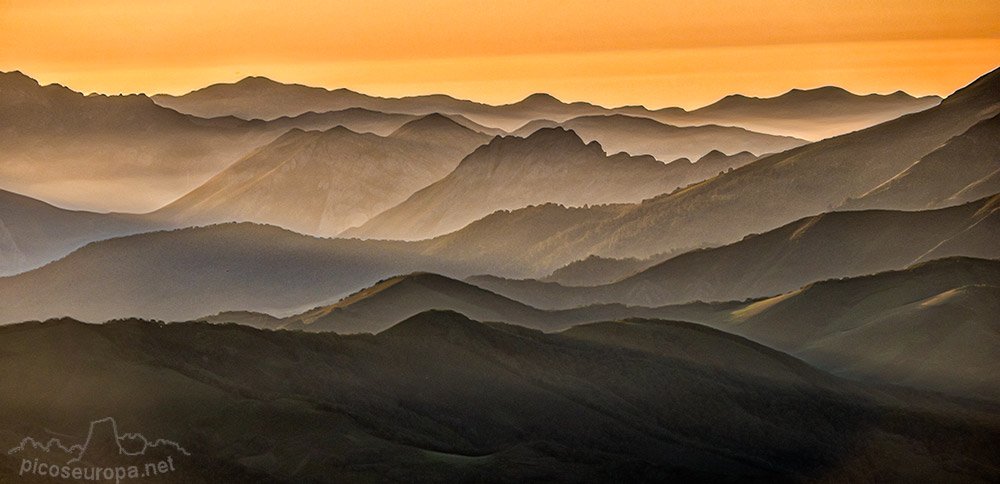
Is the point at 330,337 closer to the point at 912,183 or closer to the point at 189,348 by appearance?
the point at 189,348

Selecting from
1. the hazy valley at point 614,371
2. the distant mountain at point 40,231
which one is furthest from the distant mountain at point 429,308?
the distant mountain at point 40,231

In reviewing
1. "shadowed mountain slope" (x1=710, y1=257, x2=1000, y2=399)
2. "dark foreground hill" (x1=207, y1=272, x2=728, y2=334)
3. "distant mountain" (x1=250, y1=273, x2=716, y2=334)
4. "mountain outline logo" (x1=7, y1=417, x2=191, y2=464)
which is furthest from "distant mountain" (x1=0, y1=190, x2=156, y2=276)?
"mountain outline logo" (x1=7, y1=417, x2=191, y2=464)

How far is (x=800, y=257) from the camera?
91.2 meters

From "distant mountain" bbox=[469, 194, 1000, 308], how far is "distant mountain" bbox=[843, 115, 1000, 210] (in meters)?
13.6

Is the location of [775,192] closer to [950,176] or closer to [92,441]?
[950,176]

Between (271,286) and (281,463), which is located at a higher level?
(271,286)

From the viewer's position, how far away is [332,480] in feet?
139

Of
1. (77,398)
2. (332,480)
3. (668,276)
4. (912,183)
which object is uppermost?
(912,183)

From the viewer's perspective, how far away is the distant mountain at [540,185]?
185 metres

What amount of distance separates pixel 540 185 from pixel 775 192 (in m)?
71.8

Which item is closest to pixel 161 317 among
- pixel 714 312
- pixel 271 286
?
pixel 271 286

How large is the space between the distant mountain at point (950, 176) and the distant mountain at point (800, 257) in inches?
535

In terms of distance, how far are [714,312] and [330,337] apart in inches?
1093

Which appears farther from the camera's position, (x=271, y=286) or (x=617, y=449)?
(x=271, y=286)
